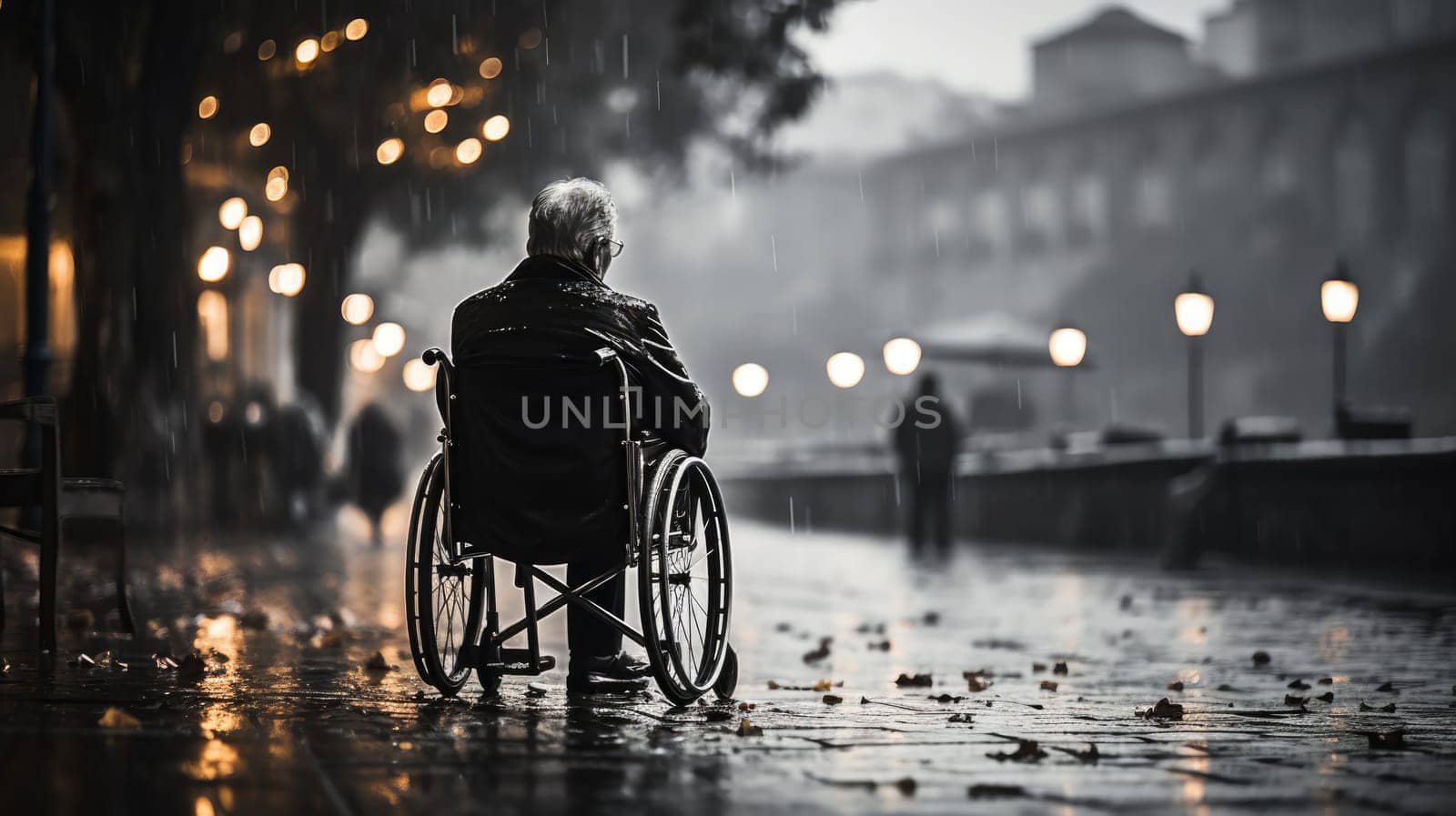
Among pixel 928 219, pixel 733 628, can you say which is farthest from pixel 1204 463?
pixel 928 219

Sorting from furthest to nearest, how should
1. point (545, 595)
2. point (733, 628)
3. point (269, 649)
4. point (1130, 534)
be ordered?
1. point (1130, 534)
2. point (545, 595)
3. point (733, 628)
4. point (269, 649)

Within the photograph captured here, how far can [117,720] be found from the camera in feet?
16.1

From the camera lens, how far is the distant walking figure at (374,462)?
21.4 metres

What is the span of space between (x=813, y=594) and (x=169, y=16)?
771 cm

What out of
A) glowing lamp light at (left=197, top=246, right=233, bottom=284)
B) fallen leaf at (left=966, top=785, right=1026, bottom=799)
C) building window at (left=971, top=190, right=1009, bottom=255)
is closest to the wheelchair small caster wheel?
fallen leaf at (left=966, top=785, right=1026, bottom=799)

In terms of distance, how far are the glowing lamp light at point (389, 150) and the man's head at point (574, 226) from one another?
18215 millimetres

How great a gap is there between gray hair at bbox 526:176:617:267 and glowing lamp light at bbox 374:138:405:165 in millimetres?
18232

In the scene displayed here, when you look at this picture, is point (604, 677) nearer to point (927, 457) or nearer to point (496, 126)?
point (927, 457)

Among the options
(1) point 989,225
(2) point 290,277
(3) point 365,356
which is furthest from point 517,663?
(1) point 989,225

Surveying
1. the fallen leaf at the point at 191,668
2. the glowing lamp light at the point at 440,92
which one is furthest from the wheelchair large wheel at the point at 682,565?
the glowing lamp light at the point at 440,92

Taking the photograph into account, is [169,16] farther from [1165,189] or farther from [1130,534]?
[1165,189]

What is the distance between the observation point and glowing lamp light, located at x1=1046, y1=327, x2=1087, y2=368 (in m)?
22.3

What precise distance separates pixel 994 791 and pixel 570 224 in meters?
2.60

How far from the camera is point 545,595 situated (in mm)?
12539
